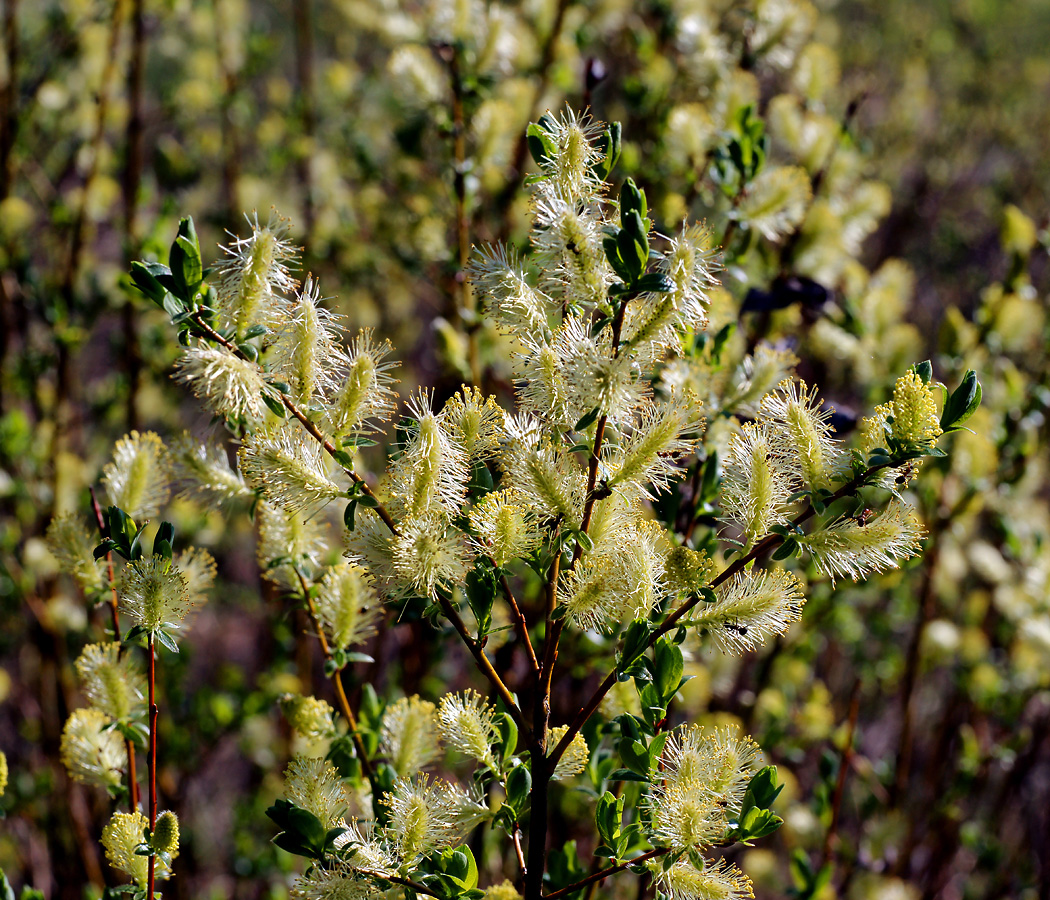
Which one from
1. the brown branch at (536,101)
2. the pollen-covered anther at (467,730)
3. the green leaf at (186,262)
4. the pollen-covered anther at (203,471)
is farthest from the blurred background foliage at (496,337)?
the green leaf at (186,262)

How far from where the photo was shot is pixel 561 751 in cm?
84

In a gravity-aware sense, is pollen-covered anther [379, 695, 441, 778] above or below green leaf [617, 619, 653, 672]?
above

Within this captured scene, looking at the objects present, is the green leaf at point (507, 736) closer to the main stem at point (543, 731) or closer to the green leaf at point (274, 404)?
the main stem at point (543, 731)

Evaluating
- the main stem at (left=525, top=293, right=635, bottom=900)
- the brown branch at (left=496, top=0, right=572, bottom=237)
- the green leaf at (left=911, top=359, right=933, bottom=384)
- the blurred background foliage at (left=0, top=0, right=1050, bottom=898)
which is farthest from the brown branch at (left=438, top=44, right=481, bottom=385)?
the green leaf at (left=911, top=359, right=933, bottom=384)

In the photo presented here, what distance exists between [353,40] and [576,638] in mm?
3864

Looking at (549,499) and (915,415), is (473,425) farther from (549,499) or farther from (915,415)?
(915,415)

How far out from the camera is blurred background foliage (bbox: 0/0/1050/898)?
5.45 ft

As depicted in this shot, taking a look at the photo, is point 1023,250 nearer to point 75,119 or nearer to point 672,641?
point 672,641

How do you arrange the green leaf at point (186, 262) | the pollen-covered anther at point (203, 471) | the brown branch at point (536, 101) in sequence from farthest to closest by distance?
the brown branch at point (536, 101) → the pollen-covered anther at point (203, 471) → the green leaf at point (186, 262)

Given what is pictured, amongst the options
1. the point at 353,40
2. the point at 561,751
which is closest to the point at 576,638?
the point at 561,751

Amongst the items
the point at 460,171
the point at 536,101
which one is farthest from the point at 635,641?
the point at 536,101

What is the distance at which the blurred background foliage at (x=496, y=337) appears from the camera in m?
1.66

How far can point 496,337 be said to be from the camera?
1.74 m

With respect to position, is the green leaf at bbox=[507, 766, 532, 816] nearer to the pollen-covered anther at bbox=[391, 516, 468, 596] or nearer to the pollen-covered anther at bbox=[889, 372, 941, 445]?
the pollen-covered anther at bbox=[391, 516, 468, 596]
